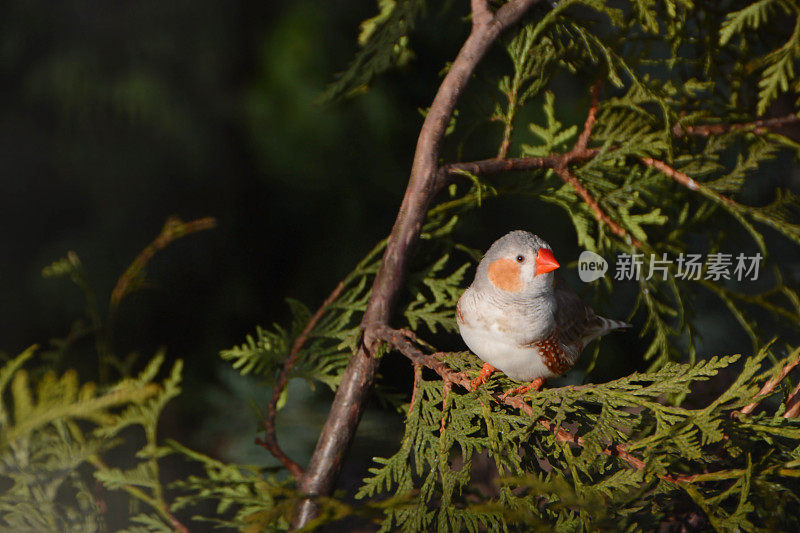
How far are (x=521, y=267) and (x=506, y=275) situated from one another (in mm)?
19

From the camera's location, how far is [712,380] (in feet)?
3.91

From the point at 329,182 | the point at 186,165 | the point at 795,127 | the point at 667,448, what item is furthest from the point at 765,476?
the point at 186,165

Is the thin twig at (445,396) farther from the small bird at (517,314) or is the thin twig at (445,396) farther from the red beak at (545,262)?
the red beak at (545,262)

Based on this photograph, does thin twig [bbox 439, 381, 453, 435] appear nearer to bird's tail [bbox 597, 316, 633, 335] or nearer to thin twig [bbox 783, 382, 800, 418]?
bird's tail [bbox 597, 316, 633, 335]

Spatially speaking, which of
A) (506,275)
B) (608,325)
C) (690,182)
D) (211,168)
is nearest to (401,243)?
(506,275)

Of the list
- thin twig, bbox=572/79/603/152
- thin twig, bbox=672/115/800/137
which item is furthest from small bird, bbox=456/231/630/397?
thin twig, bbox=672/115/800/137

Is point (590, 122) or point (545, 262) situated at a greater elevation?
point (590, 122)

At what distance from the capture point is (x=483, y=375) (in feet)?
2.25

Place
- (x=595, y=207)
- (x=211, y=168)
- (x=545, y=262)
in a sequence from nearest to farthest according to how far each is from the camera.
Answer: (x=545, y=262) → (x=595, y=207) → (x=211, y=168)

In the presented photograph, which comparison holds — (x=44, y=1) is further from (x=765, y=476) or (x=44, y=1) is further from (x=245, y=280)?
(x=765, y=476)

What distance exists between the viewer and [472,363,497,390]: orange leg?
651mm

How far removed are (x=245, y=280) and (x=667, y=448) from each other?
2.58 ft

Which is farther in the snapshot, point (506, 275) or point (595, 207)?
point (595, 207)

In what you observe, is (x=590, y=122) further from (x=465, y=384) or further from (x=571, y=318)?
(x=465, y=384)
